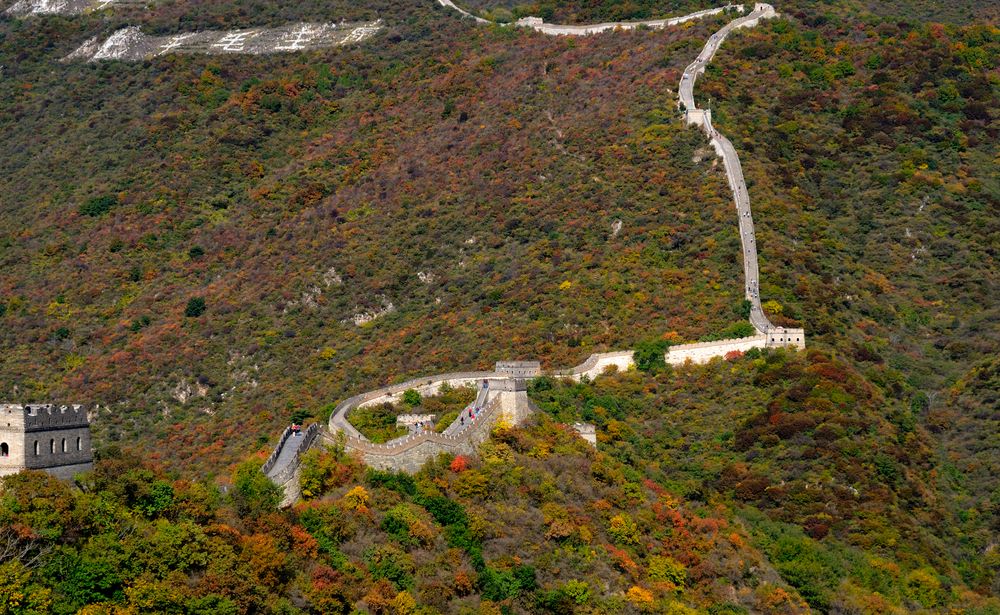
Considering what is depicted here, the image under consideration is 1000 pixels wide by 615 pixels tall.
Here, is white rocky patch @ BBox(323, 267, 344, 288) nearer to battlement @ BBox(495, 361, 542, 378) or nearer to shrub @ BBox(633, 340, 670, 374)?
shrub @ BBox(633, 340, 670, 374)

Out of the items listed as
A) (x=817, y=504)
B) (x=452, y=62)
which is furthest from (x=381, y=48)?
(x=817, y=504)

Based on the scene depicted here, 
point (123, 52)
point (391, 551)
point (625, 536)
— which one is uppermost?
point (391, 551)

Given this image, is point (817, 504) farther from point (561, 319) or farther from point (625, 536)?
point (561, 319)

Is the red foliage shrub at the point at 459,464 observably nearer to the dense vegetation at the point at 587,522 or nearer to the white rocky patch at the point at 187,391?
the dense vegetation at the point at 587,522

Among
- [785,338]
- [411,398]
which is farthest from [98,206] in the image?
[411,398]

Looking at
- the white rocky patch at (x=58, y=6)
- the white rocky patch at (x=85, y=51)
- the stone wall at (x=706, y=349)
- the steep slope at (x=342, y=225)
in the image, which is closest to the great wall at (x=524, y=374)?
the stone wall at (x=706, y=349)

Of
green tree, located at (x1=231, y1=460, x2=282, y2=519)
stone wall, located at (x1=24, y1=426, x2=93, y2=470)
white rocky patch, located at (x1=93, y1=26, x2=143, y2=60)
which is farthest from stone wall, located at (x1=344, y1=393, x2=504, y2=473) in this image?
white rocky patch, located at (x1=93, y1=26, x2=143, y2=60)

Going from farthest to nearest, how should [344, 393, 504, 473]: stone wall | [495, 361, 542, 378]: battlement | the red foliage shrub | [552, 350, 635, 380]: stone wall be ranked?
[552, 350, 635, 380]: stone wall < [495, 361, 542, 378]: battlement < the red foliage shrub < [344, 393, 504, 473]: stone wall
